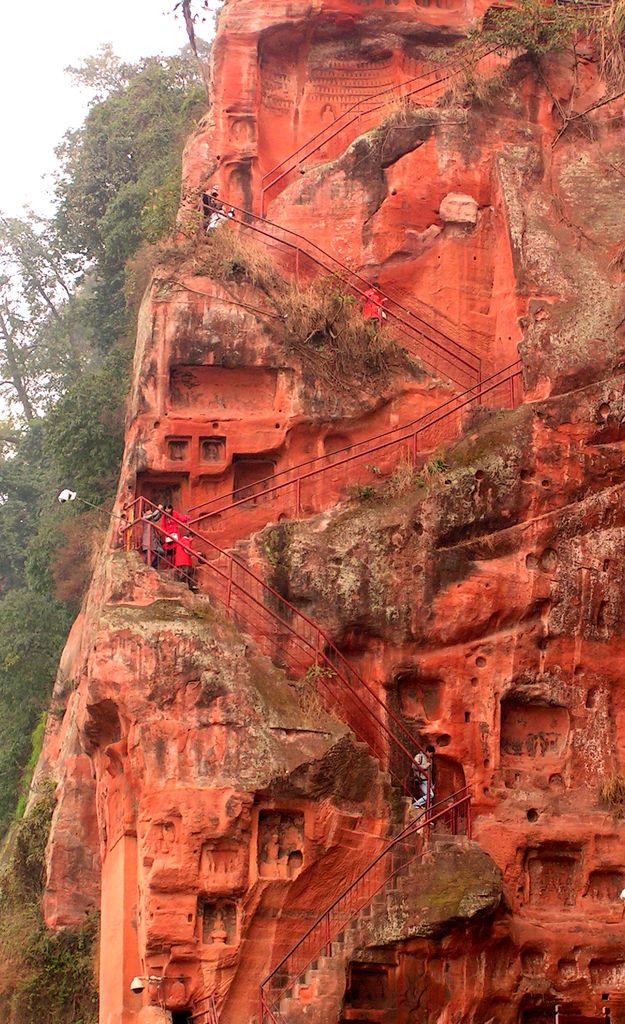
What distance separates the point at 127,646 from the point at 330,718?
302 cm

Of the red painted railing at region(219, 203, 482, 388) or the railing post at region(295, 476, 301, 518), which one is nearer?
the railing post at region(295, 476, 301, 518)

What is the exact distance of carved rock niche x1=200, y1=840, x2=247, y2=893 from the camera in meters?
24.8

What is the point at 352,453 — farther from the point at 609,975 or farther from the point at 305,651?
the point at 609,975

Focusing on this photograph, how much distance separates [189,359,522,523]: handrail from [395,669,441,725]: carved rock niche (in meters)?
3.20

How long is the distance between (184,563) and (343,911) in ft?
17.8

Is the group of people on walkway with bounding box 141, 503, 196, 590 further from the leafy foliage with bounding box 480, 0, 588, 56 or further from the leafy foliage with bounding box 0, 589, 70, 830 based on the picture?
the leafy foliage with bounding box 480, 0, 588, 56

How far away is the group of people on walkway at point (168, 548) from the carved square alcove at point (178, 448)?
6.46ft

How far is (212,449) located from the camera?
2939cm

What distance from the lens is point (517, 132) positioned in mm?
31906

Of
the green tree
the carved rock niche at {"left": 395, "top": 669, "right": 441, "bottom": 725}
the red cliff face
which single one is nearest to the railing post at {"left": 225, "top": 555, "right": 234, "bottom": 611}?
the red cliff face

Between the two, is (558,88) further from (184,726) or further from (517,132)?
(184,726)

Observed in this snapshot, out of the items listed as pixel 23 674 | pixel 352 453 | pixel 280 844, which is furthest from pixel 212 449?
pixel 23 674

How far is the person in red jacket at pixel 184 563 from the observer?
2703 cm

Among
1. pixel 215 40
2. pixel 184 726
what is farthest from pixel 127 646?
pixel 215 40
